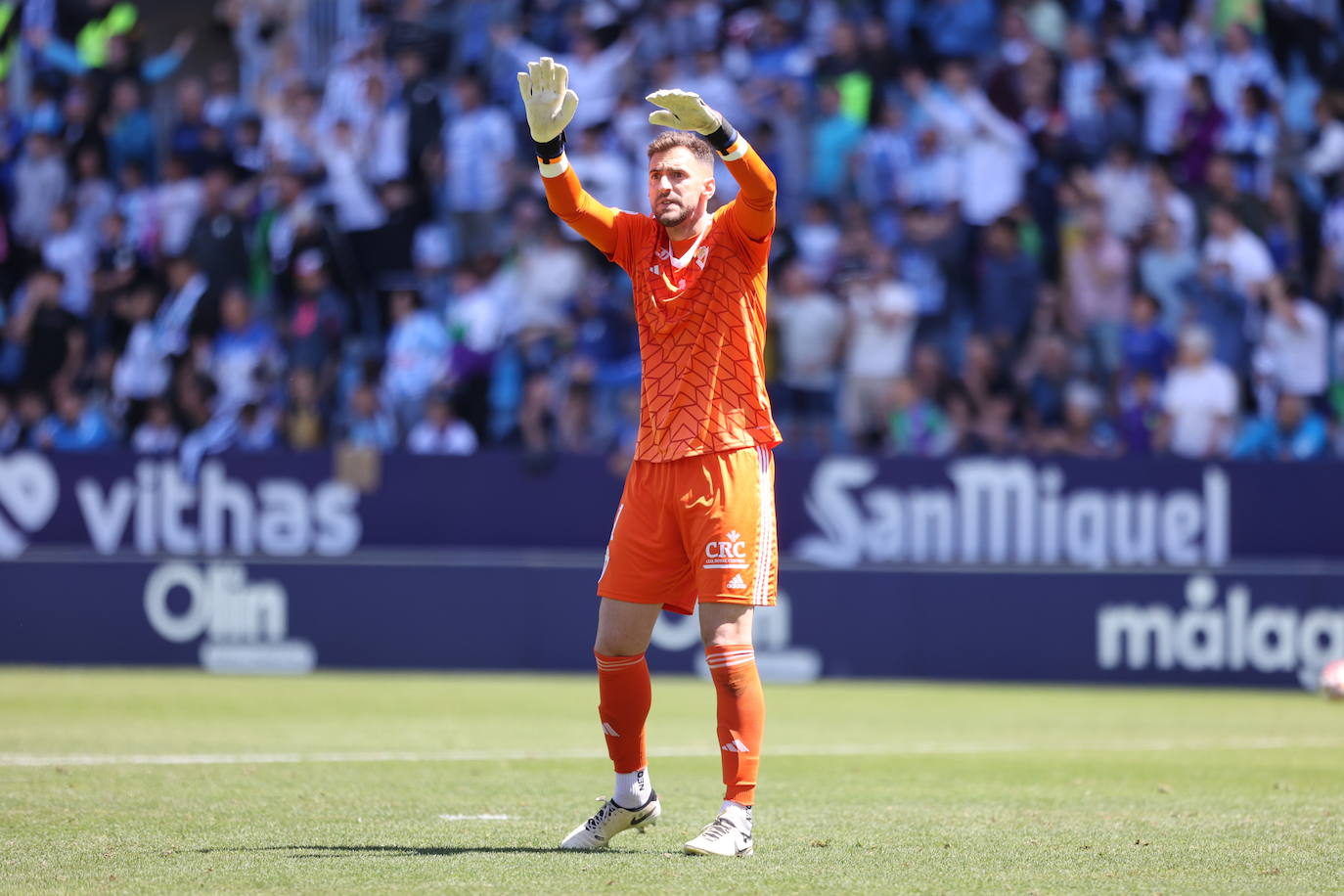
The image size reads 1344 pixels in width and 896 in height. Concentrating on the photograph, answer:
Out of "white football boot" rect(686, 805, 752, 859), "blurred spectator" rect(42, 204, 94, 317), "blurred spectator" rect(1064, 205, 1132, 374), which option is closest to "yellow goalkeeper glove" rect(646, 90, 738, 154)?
"white football boot" rect(686, 805, 752, 859)

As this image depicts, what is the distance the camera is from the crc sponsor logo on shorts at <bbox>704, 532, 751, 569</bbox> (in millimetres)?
6359

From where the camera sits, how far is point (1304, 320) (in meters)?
15.5

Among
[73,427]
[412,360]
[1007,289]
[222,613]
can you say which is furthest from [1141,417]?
[73,427]

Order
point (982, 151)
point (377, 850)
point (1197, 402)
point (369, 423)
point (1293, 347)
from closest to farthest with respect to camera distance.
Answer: point (377, 850)
point (1197, 402)
point (1293, 347)
point (369, 423)
point (982, 151)

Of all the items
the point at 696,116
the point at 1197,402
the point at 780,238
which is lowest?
the point at 1197,402

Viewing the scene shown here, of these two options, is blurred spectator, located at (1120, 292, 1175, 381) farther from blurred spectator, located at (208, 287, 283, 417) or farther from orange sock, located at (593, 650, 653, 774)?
orange sock, located at (593, 650, 653, 774)

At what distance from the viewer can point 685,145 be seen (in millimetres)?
6492

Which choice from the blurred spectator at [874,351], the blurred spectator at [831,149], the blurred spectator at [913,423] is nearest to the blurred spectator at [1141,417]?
the blurred spectator at [913,423]

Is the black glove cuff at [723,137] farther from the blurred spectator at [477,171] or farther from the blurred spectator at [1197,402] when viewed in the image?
the blurred spectator at [477,171]

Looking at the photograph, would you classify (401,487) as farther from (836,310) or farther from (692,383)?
(692,383)

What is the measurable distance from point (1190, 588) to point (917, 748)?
521cm

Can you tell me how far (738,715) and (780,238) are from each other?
416 inches

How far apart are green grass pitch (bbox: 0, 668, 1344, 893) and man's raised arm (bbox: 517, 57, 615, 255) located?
2.21 metres

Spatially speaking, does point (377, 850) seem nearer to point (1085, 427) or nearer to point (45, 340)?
point (1085, 427)
